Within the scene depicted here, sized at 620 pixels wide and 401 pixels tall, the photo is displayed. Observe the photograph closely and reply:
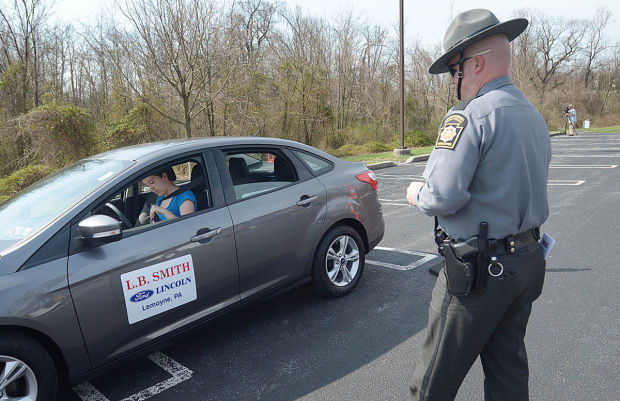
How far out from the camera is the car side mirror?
2535 mm

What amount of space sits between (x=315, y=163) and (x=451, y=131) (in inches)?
94.4

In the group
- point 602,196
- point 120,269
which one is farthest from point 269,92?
point 120,269

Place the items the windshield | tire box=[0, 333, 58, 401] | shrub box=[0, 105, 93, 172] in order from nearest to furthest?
tire box=[0, 333, 58, 401] → the windshield → shrub box=[0, 105, 93, 172]

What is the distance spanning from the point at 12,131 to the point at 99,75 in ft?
34.9

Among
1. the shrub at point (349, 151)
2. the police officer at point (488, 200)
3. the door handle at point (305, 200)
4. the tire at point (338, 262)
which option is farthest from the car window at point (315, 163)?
the shrub at point (349, 151)

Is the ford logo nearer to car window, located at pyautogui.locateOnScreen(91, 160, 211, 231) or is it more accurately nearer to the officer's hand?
car window, located at pyautogui.locateOnScreen(91, 160, 211, 231)

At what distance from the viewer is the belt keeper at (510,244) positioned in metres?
1.83

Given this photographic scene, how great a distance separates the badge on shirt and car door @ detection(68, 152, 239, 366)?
184 centimetres

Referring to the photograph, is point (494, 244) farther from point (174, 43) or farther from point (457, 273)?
point (174, 43)

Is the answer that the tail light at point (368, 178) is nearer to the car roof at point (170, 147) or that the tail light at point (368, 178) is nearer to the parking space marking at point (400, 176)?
the car roof at point (170, 147)

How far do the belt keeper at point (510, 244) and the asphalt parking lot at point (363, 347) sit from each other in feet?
4.14

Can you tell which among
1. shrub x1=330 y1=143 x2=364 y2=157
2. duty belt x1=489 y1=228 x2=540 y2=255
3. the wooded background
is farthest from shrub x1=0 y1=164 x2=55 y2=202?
shrub x1=330 y1=143 x2=364 y2=157

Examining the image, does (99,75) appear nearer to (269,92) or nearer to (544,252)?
(269,92)

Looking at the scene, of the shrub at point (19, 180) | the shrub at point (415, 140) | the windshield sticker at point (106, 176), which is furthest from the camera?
the shrub at point (415, 140)
